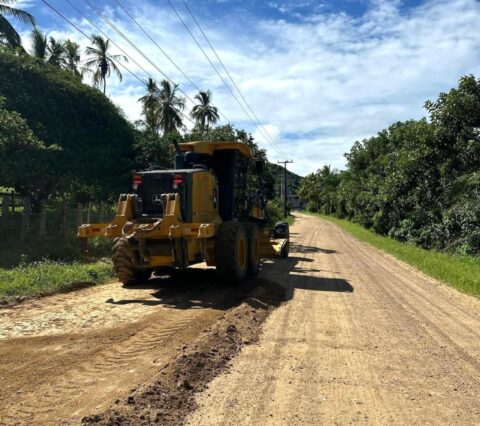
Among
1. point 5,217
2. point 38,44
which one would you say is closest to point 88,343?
point 5,217

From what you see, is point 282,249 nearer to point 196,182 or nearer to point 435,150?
point 196,182

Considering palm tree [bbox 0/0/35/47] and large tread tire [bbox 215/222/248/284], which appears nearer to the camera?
large tread tire [bbox 215/222/248/284]

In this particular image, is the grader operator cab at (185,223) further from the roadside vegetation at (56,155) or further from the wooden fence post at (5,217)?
the wooden fence post at (5,217)

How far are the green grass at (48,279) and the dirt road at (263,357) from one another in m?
0.50

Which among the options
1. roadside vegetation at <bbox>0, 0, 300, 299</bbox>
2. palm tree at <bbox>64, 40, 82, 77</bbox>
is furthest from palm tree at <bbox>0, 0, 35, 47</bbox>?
palm tree at <bbox>64, 40, 82, 77</bbox>

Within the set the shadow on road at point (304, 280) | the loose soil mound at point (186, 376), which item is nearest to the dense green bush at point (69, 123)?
the shadow on road at point (304, 280)

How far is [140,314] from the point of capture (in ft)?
23.9

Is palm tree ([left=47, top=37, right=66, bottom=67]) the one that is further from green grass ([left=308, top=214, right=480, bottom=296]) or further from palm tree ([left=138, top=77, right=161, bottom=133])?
green grass ([left=308, top=214, right=480, bottom=296])

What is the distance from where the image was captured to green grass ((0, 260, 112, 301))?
8438 mm

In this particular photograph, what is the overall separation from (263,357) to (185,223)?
4.04 meters

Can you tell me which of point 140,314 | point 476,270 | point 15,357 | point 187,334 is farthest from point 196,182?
point 476,270

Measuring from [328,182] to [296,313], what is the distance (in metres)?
81.6

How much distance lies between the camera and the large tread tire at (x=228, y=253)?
9.49 metres

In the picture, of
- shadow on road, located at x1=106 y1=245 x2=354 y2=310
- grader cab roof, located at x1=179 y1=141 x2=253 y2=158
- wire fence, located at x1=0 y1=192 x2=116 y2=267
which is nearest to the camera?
shadow on road, located at x1=106 y1=245 x2=354 y2=310
